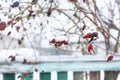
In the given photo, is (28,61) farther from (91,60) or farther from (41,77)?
(91,60)

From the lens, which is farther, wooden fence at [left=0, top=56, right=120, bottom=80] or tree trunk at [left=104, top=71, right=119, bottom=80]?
tree trunk at [left=104, top=71, right=119, bottom=80]

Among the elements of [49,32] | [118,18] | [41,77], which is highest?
[118,18]

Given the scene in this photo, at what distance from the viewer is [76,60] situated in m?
1.35

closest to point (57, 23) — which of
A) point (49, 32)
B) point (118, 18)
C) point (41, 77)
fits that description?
point (49, 32)

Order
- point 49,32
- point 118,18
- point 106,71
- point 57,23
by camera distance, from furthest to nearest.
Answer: point 118,18, point 57,23, point 49,32, point 106,71

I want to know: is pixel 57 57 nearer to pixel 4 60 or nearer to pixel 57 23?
pixel 4 60

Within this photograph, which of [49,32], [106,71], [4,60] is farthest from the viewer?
[49,32]

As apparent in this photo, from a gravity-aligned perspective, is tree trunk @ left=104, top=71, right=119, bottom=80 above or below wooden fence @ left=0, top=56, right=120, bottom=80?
below

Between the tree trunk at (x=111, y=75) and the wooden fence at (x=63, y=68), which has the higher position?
the wooden fence at (x=63, y=68)

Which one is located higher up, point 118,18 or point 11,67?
point 118,18

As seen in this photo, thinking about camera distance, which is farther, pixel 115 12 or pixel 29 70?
pixel 115 12

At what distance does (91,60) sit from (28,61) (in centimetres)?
31

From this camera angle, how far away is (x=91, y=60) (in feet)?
4.46

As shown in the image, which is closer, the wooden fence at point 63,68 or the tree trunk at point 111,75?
the wooden fence at point 63,68
